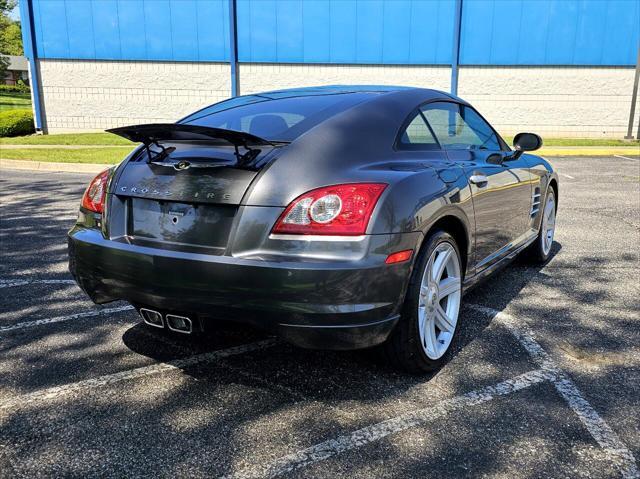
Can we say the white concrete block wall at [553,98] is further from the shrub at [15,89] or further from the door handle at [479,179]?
the shrub at [15,89]

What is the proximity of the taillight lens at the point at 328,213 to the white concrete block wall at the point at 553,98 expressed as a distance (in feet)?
62.9

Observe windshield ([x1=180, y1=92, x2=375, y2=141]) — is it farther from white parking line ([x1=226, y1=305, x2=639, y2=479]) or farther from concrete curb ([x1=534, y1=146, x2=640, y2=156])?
concrete curb ([x1=534, y1=146, x2=640, y2=156])

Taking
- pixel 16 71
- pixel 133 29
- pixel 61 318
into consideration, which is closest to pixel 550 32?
pixel 133 29

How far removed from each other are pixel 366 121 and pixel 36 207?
20.7ft

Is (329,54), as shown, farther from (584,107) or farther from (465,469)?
(465,469)

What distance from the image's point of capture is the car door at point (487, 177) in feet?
11.5

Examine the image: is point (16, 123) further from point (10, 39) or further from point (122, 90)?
point (10, 39)

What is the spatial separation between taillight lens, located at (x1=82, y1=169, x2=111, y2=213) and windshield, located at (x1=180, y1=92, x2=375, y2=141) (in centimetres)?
70

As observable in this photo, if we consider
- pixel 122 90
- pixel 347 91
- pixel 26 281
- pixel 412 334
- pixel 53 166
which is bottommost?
pixel 53 166

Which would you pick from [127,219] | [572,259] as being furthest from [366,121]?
[572,259]

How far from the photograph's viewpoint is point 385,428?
254cm

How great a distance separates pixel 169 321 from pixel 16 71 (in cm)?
8278

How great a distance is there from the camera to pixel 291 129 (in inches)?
114

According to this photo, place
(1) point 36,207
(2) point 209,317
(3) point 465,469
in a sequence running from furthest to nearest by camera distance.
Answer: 1. (1) point 36,207
2. (2) point 209,317
3. (3) point 465,469
